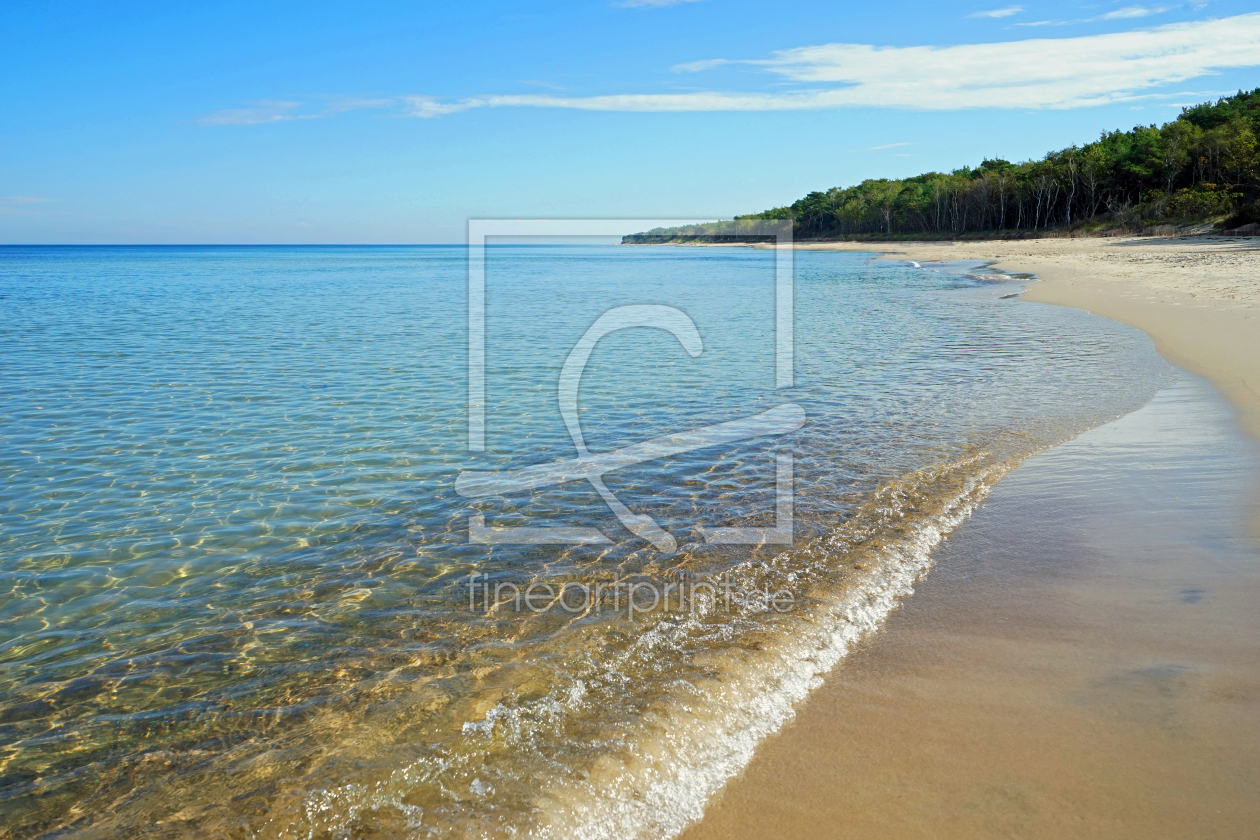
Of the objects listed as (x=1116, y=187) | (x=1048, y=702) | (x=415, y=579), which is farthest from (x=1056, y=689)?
(x=1116, y=187)

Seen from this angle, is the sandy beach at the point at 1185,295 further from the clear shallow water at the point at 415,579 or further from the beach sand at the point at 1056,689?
the beach sand at the point at 1056,689

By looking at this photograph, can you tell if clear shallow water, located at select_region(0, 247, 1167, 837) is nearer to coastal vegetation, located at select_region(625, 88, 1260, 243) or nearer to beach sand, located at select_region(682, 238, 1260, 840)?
beach sand, located at select_region(682, 238, 1260, 840)

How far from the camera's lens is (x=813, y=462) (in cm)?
863

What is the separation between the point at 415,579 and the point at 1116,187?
87332mm

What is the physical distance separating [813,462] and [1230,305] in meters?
16.4

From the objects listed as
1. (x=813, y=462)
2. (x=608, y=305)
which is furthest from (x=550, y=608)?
(x=608, y=305)

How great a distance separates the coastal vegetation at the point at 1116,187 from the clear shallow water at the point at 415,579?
53.0 meters

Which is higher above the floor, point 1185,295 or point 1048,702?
point 1185,295

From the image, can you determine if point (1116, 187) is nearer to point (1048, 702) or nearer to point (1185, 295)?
point (1185, 295)

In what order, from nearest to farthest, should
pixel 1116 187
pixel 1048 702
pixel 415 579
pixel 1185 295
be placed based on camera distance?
pixel 1048 702
pixel 415 579
pixel 1185 295
pixel 1116 187

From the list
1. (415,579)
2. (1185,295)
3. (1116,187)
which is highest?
(1116,187)

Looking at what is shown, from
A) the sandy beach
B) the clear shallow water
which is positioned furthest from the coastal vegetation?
A: the clear shallow water

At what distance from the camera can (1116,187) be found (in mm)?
73500

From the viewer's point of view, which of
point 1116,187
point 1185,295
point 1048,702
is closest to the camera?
point 1048,702
